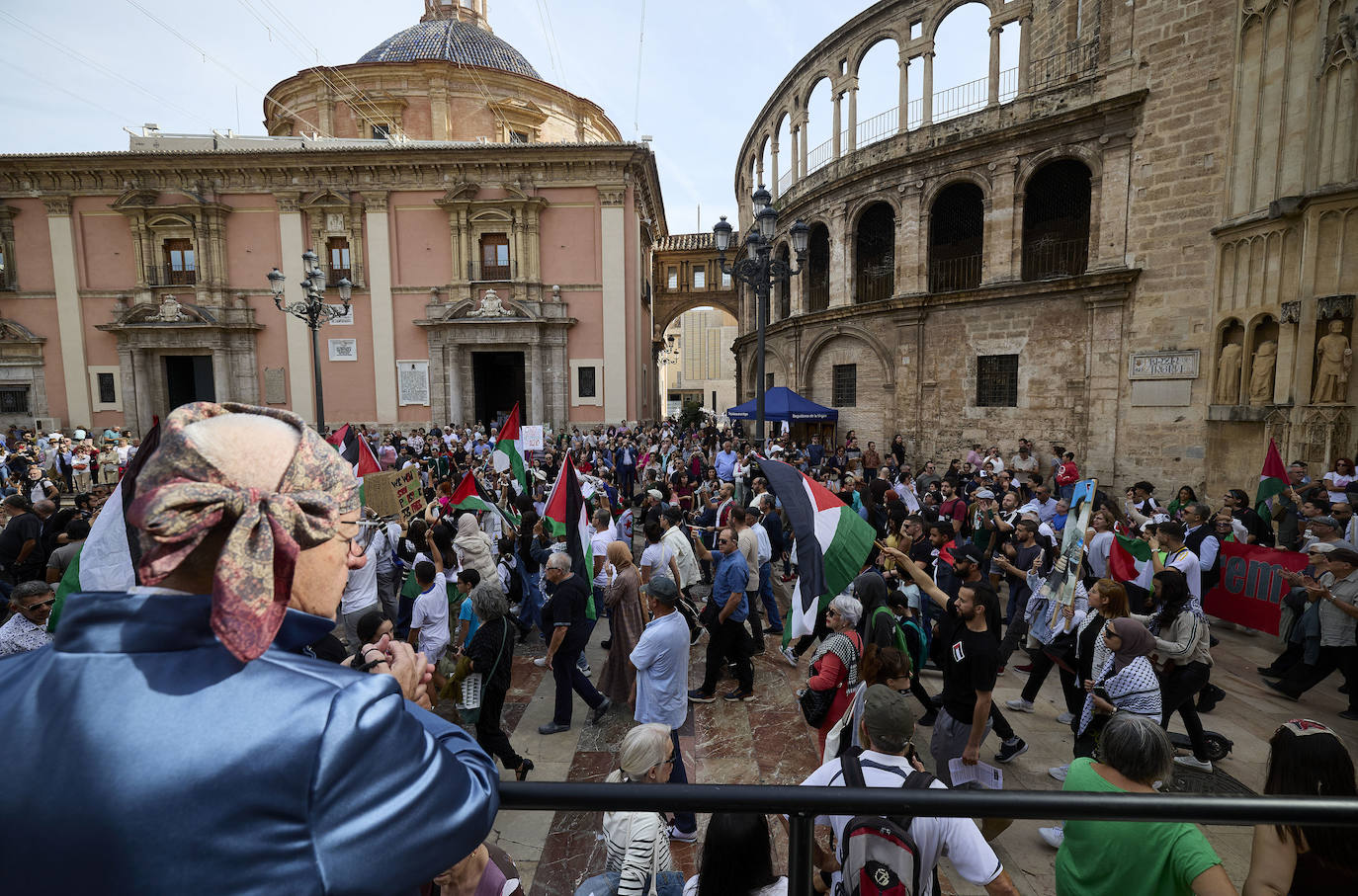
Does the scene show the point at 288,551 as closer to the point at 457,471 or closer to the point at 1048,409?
the point at 457,471

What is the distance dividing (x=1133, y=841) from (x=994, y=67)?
20824 millimetres

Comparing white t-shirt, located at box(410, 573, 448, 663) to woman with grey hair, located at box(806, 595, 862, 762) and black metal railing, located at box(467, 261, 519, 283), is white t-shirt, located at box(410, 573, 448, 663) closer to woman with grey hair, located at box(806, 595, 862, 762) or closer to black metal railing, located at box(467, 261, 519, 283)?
woman with grey hair, located at box(806, 595, 862, 762)

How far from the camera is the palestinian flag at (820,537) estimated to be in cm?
505

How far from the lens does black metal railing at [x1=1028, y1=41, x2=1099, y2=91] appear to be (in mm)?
16156

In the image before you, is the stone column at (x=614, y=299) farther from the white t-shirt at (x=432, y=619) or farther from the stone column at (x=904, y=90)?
the white t-shirt at (x=432, y=619)

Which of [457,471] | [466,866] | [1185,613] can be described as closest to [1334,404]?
[1185,613]

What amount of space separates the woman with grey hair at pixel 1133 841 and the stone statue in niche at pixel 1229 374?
15044mm

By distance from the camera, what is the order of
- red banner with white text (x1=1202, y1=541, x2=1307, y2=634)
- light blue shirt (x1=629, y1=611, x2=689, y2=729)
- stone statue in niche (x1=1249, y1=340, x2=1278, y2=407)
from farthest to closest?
stone statue in niche (x1=1249, y1=340, x2=1278, y2=407) → red banner with white text (x1=1202, y1=541, x2=1307, y2=634) → light blue shirt (x1=629, y1=611, x2=689, y2=729)

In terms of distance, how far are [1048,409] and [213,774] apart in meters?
19.5

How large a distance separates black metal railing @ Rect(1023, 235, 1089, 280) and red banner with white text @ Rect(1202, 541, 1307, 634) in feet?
38.4

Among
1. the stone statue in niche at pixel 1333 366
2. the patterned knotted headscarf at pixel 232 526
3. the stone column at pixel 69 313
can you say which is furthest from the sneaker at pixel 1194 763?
the stone column at pixel 69 313

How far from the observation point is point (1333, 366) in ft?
37.4

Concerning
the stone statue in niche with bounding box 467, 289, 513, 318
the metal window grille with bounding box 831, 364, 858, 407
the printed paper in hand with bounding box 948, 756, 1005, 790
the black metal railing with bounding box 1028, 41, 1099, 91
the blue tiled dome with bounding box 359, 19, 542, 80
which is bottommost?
the printed paper in hand with bounding box 948, 756, 1005, 790

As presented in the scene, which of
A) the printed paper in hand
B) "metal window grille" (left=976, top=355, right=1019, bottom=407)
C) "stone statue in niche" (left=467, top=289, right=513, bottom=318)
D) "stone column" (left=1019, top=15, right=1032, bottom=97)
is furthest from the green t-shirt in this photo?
"stone statue in niche" (left=467, top=289, right=513, bottom=318)
